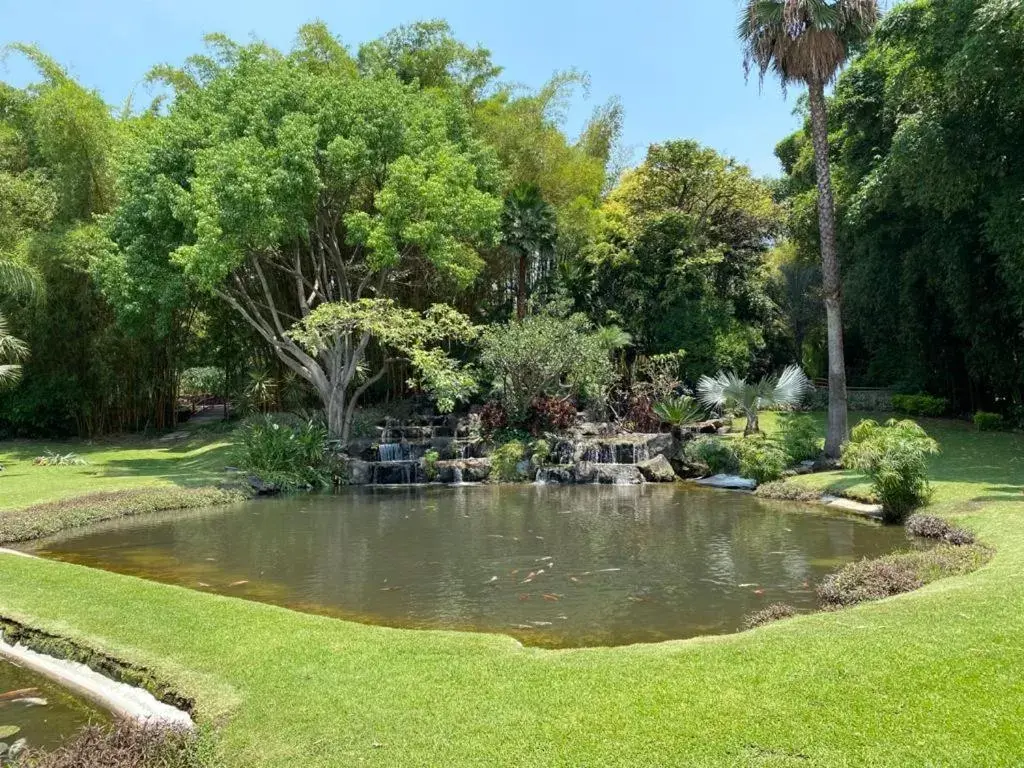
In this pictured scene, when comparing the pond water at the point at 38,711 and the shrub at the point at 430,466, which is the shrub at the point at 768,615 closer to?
the pond water at the point at 38,711

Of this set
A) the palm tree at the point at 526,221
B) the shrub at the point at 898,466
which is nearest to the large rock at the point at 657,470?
the shrub at the point at 898,466

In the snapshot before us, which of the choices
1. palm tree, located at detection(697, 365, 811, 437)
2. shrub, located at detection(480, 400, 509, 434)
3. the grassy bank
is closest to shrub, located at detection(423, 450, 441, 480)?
shrub, located at detection(480, 400, 509, 434)

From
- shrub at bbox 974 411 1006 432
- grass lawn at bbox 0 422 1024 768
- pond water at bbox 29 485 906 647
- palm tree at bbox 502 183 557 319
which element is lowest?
pond water at bbox 29 485 906 647

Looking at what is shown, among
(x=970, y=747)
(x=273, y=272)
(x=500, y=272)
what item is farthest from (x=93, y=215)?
(x=970, y=747)

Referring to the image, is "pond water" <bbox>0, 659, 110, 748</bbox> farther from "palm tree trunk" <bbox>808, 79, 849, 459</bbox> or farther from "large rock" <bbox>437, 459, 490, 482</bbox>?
"palm tree trunk" <bbox>808, 79, 849, 459</bbox>

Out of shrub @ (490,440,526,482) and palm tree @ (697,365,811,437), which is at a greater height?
palm tree @ (697,365,811,437)

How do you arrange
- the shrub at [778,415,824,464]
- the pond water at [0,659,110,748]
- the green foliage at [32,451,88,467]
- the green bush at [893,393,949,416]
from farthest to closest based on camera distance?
1. the green bush at [893,393,949,416]
2. the green foliage at [32,451,88,467]
3. the shrub at [778,415,824,464]
4. the pond water at [0,659,110,748]

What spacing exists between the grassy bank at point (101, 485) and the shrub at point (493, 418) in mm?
7063

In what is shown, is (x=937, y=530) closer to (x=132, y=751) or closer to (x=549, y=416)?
(x=132, y=751)

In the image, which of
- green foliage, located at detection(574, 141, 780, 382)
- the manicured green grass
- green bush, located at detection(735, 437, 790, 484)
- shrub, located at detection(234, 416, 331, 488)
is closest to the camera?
the manicured green grass

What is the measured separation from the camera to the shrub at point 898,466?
37.0 feet

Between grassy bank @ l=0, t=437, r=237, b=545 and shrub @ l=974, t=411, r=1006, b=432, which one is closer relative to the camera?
grassy bank @ l=0, t=437, r=237, b=545

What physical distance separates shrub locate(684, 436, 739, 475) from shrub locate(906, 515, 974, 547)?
719 centimetres

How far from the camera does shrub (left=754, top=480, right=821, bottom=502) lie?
47.5 feet
